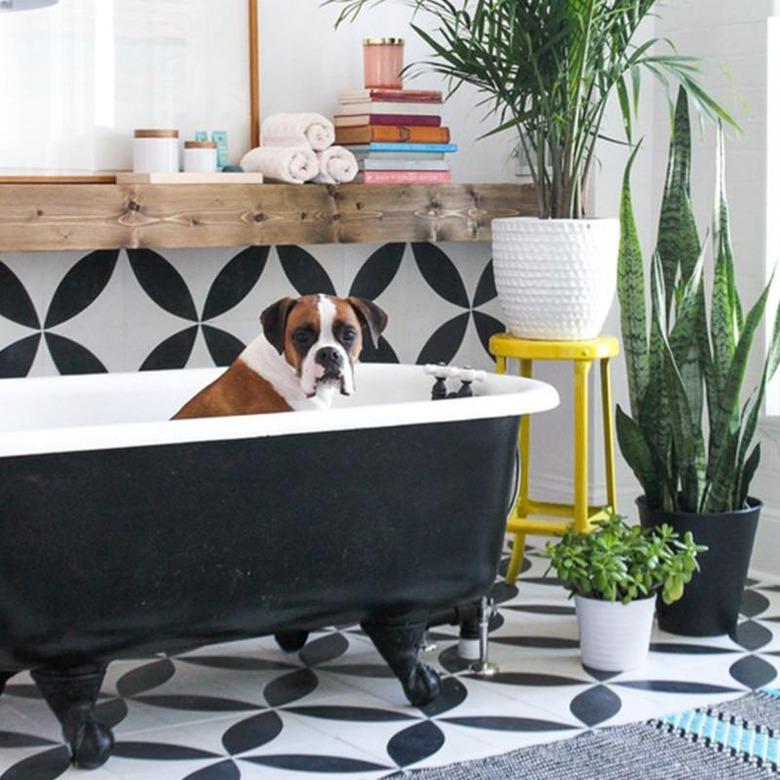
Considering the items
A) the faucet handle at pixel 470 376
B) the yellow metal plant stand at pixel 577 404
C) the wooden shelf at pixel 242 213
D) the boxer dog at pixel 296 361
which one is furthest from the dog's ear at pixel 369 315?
the wooden shelf at pixel 242 213

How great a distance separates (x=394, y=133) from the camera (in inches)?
170

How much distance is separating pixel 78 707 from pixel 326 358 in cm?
89

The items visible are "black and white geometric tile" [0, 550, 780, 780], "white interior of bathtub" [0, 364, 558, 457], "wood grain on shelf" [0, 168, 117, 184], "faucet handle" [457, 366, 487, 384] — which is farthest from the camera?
"wood grain on shelf" [0, 168, 117, 184]

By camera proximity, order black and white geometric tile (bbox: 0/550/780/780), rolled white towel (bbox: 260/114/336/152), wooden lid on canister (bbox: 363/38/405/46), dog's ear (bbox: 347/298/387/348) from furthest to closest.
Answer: wooden lid on canister (bbox: 363/38/405/46), rolled white towel (bbox: 260/114/336/152), dog's ear (bbox: 347/298/387/348), black and white geometric tile (bbox: 0/550/780/780)

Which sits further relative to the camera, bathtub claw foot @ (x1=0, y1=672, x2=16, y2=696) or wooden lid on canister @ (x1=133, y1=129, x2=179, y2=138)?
wooden lid on canister @ (x1=133, y1=129, x2=179, y2=138)

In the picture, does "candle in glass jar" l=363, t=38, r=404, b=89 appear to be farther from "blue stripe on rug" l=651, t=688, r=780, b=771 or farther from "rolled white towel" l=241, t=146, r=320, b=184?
"blue stripe on rug" l=651, t=688, r=780, b=771

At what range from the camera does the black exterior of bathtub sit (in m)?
2.84

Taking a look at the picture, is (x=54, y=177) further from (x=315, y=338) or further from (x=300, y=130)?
(x=315, y=338)

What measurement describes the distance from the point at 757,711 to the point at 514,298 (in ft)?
4.15

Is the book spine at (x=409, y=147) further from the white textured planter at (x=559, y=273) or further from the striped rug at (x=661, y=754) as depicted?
the striped rug at (x=661, y=754)

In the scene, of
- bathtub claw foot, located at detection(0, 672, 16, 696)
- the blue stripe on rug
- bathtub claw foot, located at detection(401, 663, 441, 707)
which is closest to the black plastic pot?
the blue stripe on rug

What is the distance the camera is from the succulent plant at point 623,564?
3.47m

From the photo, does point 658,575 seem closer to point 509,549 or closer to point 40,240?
point 509,549

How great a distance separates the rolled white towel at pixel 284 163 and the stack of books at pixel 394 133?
20 cm
